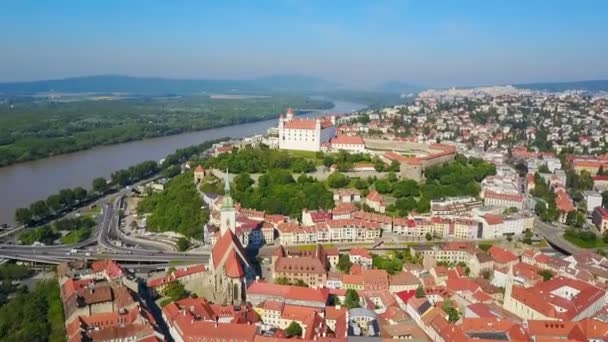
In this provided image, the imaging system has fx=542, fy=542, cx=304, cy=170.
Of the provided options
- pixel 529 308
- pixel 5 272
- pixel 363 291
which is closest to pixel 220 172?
pixel 5 272

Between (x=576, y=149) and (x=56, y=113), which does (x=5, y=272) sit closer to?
(x=576, y=149)

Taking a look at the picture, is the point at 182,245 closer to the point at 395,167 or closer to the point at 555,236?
the point at 395,167

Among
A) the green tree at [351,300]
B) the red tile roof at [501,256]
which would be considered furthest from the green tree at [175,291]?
the red tile roof at [501,256]

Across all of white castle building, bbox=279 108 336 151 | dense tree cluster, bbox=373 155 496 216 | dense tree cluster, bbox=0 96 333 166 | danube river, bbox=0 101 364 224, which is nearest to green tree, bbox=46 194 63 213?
danube river, bbox=0 101 364 224

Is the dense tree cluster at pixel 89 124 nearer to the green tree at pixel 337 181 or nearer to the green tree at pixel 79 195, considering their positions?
the green tree at pixel 79 195

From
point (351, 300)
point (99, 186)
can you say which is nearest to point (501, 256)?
point (351, 300)

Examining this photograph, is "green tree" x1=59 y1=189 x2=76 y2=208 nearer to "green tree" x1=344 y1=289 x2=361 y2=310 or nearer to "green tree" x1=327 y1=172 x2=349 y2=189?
"green tree" x1=327 y1=172 x2=349 y2=189
